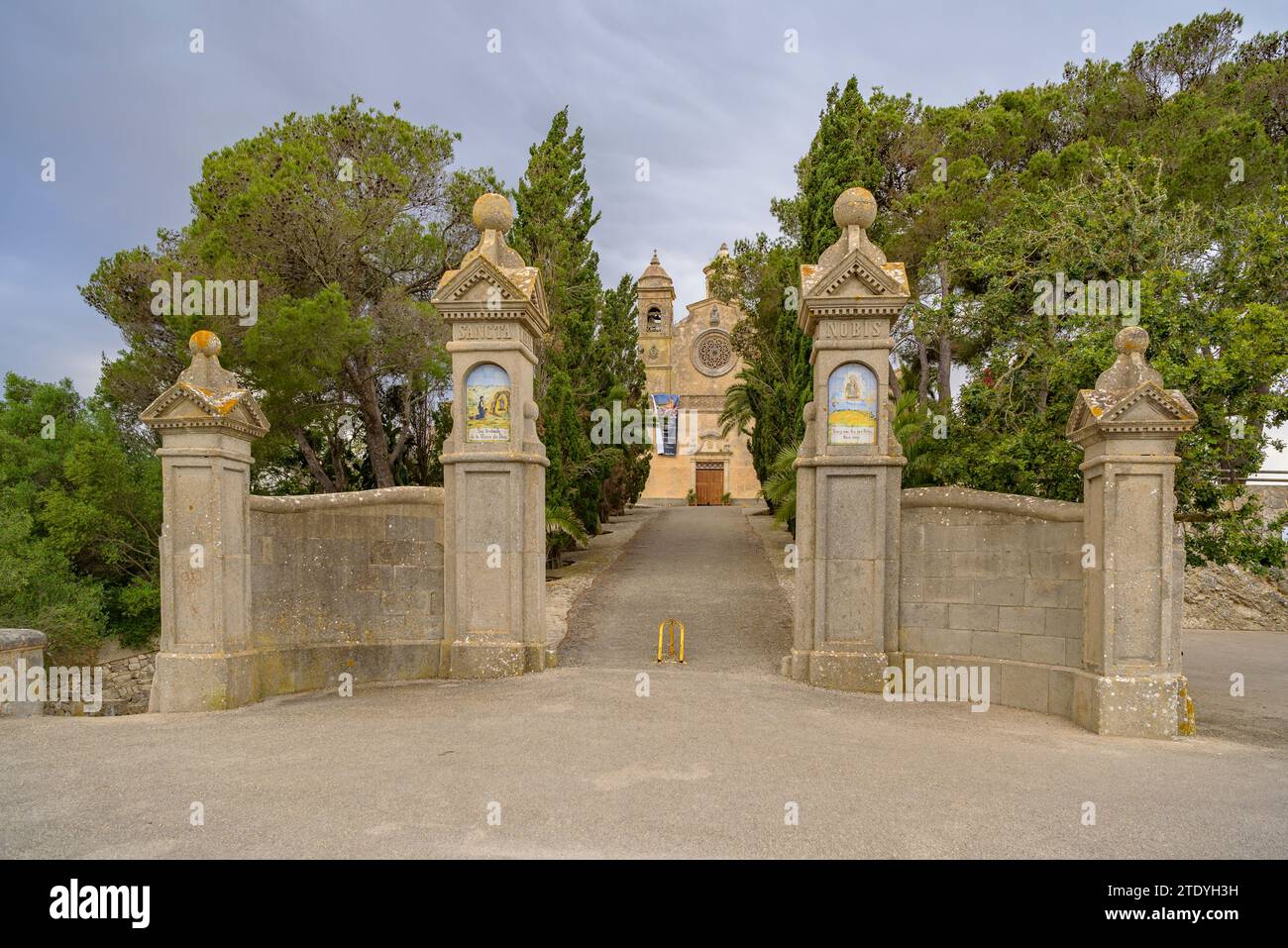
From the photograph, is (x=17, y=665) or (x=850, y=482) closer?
(x=17, y=665)

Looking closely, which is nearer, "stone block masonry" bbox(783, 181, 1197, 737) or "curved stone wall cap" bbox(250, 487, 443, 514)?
"stone block masonry" bbox(783, 181, 1197, 737)

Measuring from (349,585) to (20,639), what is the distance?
120 inches

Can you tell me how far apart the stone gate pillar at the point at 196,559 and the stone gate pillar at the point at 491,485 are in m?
2.14

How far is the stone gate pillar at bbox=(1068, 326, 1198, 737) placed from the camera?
661 cm

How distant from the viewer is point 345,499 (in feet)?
27.2

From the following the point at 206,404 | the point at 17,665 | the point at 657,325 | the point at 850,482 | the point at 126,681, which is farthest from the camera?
the point at 657,325

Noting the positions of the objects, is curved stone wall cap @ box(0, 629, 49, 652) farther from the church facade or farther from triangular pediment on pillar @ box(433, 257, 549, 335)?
the church facade

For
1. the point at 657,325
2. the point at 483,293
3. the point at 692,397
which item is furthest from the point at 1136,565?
the point at 657,325

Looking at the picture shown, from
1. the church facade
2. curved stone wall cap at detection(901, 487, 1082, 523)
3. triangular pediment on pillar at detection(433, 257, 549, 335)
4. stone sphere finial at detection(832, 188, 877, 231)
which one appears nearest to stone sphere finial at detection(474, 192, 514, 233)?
triangular pediment on pillar at detection(433, 257, 549, 335)

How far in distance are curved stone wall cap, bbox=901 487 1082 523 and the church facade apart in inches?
1292

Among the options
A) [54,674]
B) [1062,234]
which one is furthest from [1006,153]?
[54,674]

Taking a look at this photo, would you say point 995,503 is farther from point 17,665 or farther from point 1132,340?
point 17,665

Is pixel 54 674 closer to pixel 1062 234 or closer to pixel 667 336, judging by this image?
pixel 1062 234

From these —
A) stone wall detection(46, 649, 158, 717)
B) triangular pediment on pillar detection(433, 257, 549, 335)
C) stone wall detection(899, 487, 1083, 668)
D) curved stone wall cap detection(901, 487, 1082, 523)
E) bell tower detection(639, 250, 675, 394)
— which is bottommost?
stone wall detection(46, 649, 158, 717)
